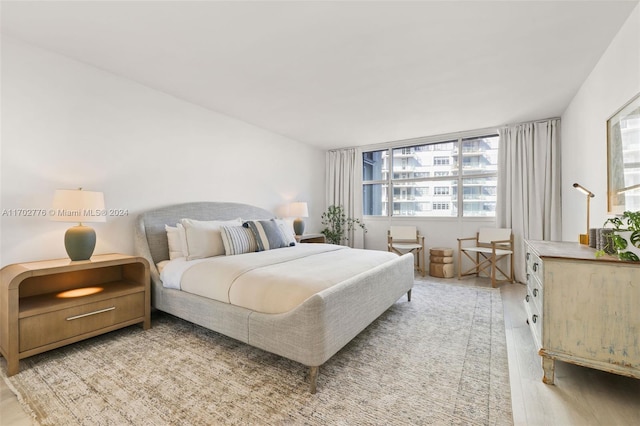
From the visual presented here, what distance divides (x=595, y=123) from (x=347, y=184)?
382 cm

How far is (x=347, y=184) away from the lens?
591 centimetres

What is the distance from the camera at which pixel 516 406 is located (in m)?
1.57

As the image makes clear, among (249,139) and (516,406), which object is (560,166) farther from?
(249,139)

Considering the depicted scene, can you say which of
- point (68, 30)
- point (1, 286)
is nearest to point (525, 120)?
point (68, 30)

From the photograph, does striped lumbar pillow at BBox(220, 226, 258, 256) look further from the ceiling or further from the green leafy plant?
the green leafy plant

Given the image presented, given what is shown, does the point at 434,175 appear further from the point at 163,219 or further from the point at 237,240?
the point at 163,219

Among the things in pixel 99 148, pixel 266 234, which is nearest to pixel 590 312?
pixel 266 234

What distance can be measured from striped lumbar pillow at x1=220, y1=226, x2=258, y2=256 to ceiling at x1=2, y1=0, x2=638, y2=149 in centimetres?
155

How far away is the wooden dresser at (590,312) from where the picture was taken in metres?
1.59

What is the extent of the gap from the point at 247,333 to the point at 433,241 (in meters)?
4.03

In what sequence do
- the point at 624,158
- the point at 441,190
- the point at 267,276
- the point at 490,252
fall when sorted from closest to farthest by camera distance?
the point at 624,158 → the point at 267,276 → the point at 490,252 → the point at 441,190

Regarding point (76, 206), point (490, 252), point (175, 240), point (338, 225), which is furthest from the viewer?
point (338, 225)

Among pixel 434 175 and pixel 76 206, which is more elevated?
pixel 434 175

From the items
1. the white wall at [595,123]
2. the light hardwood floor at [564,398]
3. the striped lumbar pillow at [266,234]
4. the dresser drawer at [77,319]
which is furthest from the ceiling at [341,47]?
the light hardwood floor at [564,398]
